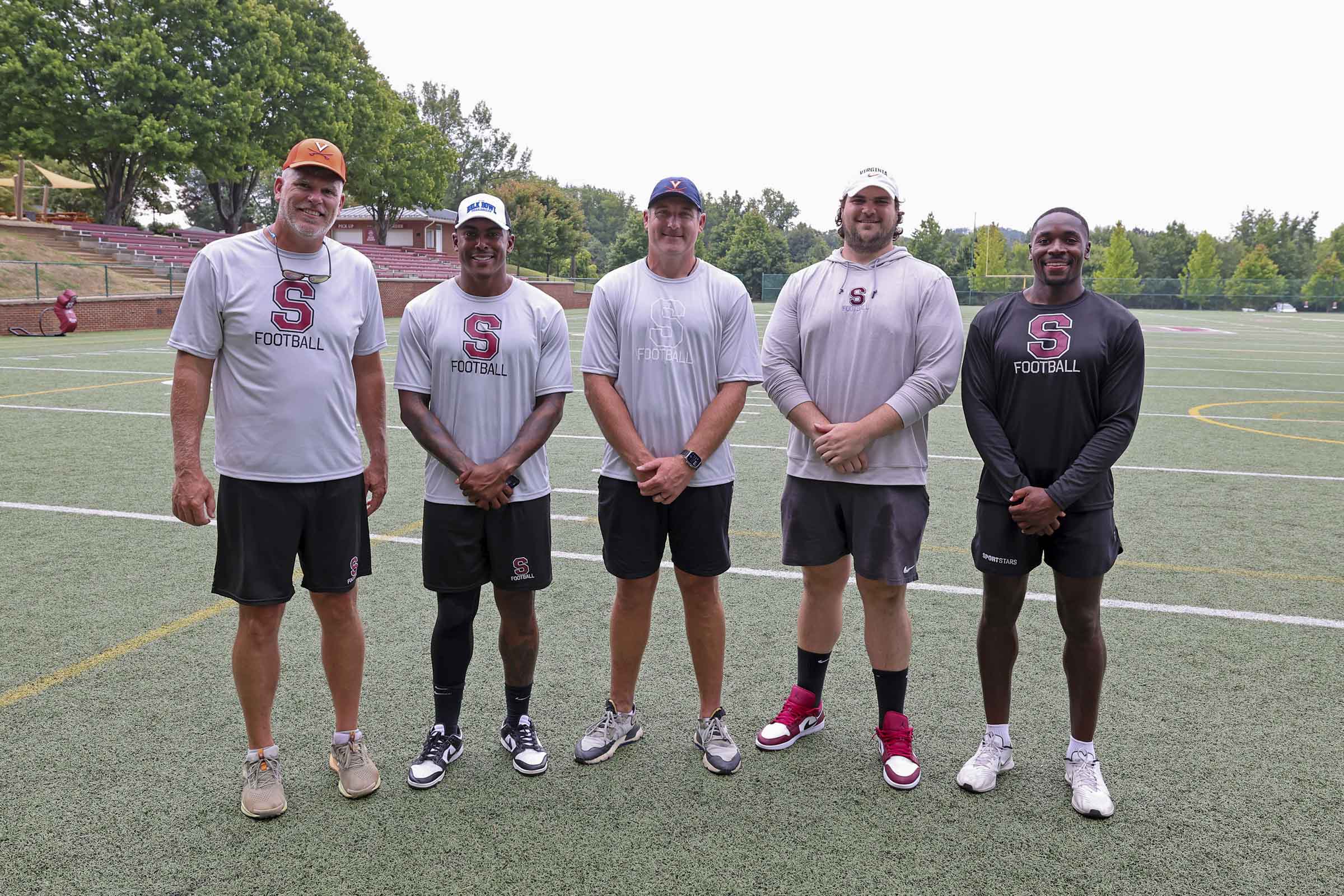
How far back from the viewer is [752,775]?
130 inches

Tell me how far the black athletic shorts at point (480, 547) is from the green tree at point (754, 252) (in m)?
60.5

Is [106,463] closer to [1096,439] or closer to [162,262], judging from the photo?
[1096,439]

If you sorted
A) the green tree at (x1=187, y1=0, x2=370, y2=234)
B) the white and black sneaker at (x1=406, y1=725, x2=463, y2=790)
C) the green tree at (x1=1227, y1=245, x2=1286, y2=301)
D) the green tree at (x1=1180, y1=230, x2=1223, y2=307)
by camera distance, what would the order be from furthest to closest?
the green tree at (x1=1180, y1=230, x2=1223, y2=307) < the green tree at (x1=1227, y1=245, x2=1286, y2=301) < the green tree at (x1=187, y1=0, x2=370, y2=234) < the white and black sneaker at (x1=406, y1=725, x2=463, y2=790)

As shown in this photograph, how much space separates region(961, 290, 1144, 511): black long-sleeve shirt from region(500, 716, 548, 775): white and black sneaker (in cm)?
175

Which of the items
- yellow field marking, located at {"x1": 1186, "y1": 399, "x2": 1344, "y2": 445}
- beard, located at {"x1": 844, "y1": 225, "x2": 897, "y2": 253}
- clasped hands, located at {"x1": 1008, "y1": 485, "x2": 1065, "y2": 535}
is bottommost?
yellow field marking, located at {"x1": 1186, "y1": 399, "x2": 1344, "y2": 445}

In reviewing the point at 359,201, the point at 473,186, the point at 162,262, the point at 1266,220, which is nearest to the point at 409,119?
the point at 359,201

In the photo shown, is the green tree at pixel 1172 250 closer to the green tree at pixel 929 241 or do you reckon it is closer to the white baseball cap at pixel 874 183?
the green tree at pixel 929 241

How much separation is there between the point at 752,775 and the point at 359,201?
2110 inches

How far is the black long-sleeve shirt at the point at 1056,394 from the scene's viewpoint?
10.1ft

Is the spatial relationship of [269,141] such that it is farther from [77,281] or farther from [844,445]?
[844,445]

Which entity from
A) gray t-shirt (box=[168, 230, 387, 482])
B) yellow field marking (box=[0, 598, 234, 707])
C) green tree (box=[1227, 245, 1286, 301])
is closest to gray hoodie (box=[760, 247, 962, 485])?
gray t-shirt (box=[168, 230, 387, 482])

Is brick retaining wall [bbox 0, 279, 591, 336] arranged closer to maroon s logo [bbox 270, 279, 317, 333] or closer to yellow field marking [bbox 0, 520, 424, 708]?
yellow field marking [bbox 0, 520, 424, 708]

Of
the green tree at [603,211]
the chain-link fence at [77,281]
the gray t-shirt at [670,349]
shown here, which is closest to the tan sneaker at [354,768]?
the gray t-shirt at [670,349]

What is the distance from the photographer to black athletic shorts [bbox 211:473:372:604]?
3.01 m
